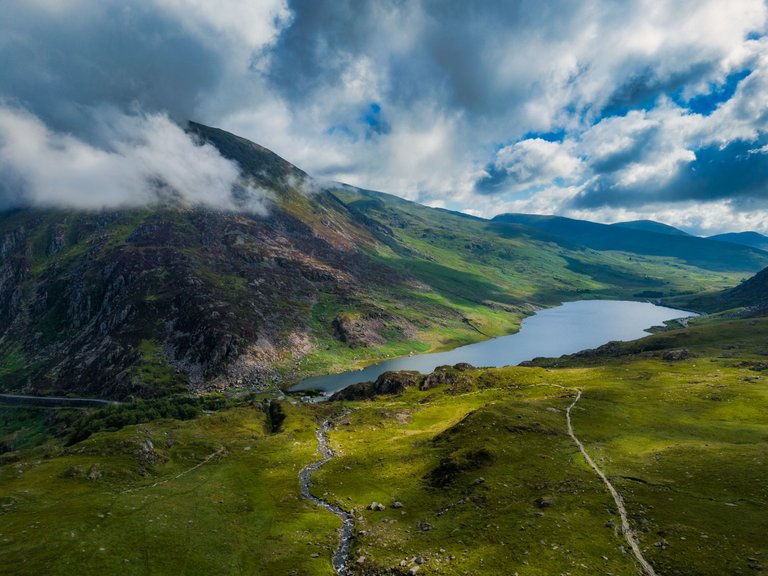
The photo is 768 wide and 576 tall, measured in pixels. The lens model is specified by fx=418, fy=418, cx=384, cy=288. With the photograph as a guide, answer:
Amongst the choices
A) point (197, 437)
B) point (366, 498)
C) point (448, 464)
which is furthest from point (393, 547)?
point (197, 437)

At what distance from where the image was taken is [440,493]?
72.8 meters

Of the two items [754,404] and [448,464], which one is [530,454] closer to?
[448,464]

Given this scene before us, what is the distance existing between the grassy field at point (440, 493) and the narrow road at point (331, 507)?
1.65 m

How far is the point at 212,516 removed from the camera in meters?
70.5

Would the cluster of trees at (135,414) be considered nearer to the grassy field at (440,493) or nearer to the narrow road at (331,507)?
the grassy field at (440,493)

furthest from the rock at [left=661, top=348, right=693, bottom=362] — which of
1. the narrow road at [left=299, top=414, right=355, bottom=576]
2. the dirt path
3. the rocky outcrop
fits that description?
the dirt path

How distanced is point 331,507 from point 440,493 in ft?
64.6

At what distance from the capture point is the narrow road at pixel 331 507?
57.1 m

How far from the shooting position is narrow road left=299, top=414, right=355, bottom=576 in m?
57.1

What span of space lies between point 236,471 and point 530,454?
64354 mm

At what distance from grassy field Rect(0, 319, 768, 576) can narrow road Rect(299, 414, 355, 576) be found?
165 centimetres

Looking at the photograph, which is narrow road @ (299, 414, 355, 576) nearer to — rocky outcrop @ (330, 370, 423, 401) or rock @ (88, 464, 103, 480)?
rock @ (88, 464, 103, 480)

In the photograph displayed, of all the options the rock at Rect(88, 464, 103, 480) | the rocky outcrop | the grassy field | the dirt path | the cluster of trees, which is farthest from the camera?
the rocky outcrop

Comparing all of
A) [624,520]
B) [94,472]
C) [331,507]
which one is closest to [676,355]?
[624,520]
